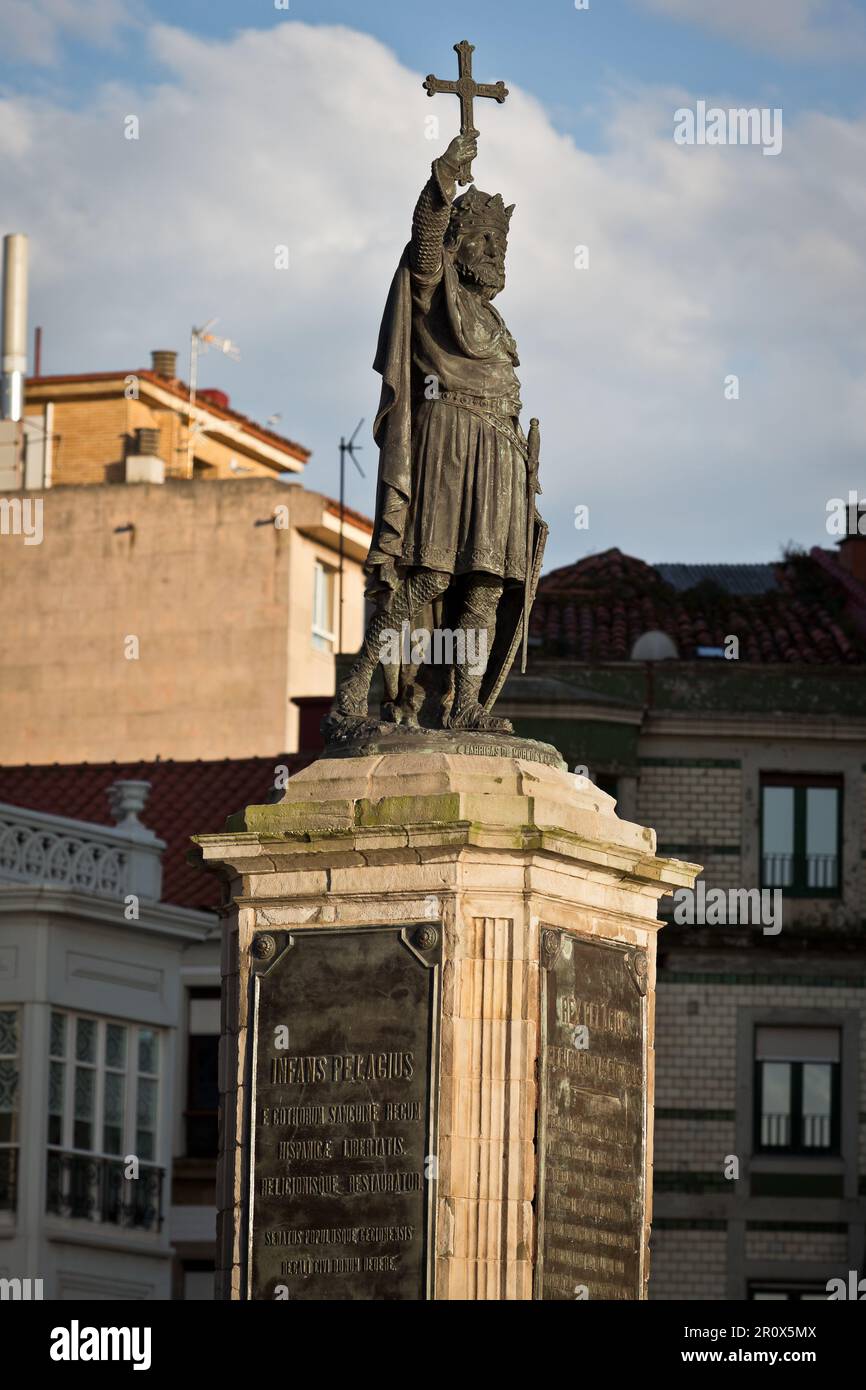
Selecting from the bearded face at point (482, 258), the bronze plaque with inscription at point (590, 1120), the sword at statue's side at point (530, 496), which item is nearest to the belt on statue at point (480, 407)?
the sword at statue's side at point (530, 496)

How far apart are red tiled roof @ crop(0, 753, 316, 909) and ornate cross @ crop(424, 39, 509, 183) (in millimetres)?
32597

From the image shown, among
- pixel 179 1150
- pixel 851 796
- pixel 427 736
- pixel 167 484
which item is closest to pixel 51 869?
pixel 179 1150

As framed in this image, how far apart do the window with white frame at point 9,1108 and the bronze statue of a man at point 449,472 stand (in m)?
26.6

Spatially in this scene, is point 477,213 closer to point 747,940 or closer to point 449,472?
point 449,472

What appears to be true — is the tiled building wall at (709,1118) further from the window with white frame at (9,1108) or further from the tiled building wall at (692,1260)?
the window with white frame at (9,1108)

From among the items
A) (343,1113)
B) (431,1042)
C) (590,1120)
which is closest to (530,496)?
(431,1042)

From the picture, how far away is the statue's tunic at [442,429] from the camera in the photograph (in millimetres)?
21047

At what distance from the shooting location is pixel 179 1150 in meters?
51.3

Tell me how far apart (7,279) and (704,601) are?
17216 millimetres

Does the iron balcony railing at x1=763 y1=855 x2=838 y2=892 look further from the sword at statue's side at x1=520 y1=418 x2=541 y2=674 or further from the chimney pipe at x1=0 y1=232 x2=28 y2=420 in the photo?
the sword at statue's side at x1=520 y1=418 x2=541 y2=674

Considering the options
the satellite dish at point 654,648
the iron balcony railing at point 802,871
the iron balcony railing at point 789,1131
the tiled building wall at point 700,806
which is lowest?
the iron balcony railing at point 789,1131

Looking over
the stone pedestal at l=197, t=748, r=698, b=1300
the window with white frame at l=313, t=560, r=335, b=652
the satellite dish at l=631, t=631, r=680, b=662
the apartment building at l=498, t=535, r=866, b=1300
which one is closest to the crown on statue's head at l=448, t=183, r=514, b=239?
the stone pedestal at l=197, t=748, r=698, b=1300
